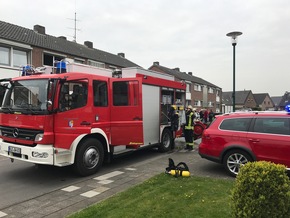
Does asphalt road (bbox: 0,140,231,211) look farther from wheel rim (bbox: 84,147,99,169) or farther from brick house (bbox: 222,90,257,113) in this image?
brick house (bbox: 222,90,257,113)

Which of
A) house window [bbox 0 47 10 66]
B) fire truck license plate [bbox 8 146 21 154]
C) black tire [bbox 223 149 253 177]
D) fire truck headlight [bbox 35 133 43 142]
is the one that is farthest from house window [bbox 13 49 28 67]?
black tire [bbox 223 149 253 177]

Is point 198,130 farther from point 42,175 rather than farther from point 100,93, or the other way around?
point 42,175

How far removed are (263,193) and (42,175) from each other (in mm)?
5759

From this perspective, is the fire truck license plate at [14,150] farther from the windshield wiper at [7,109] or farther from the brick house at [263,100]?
the brick house at [263,100]

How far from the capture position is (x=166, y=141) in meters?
10.4

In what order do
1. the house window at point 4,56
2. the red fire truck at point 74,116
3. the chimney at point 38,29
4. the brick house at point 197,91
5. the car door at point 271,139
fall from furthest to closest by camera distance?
1. the brick house at point 197,91
2. the chimney at point 38,29
3. the house window at point 4,56
4. the red fire truck at point 74,116
5. the car door at point 271,139

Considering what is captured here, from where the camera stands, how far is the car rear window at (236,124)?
669 cm

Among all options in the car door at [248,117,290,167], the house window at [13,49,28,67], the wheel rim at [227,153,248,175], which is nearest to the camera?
the car door at [248,117,290,167]

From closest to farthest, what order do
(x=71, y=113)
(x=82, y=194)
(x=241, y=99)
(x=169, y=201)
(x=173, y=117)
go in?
(x=169, y=201) → (x=82, y=194) → (x=71, y=113) → (x=173, y=117) → (x=241, y=99)

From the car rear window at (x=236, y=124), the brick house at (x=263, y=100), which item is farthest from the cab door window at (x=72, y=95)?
the brick house at (x=263, y=100)

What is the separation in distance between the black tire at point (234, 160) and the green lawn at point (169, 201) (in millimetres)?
847

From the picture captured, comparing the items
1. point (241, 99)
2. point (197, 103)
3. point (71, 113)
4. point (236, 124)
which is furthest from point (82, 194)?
point (241, 99)

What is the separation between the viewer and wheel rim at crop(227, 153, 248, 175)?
6.61 m

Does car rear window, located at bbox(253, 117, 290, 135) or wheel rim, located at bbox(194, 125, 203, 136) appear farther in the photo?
wheel rim, located at bbox(194, 125, 203, 136)
